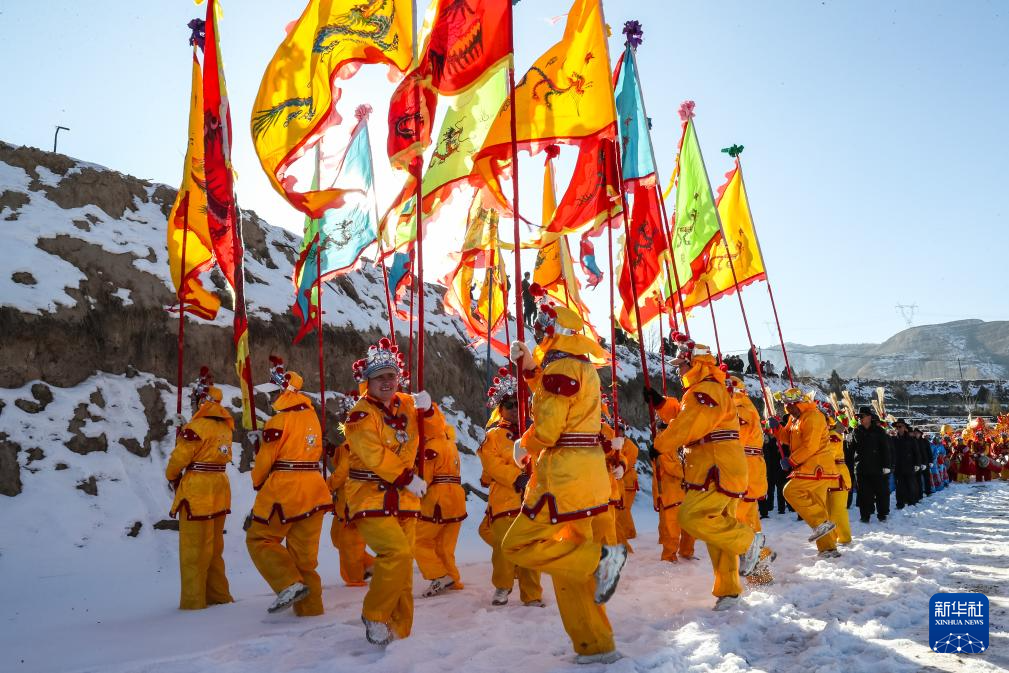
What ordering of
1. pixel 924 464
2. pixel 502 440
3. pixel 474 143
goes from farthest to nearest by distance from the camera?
1. pixel 924 464
2. pixel 474 143
3. pixel 502 440

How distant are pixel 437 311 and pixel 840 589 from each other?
53.9 ft

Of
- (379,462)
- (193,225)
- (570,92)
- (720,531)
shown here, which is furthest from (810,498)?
(193,225)

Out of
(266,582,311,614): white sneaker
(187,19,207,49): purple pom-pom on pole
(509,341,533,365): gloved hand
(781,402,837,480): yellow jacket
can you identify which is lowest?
(266,582,311,614): white sneaker

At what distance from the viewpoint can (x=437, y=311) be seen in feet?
69.7

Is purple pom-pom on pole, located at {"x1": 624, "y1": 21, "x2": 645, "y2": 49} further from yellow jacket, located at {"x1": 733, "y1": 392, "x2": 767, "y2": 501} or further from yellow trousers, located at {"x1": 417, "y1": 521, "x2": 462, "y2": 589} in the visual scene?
yellow trousers, located at {"x1": 417, "y1": 521, "x2": 462, "y2": 589}

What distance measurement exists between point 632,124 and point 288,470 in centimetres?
658

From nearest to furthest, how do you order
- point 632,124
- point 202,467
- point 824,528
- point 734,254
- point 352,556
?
point 202,467 → point 352,556 → point 824,528 → point 632,124 → point 734,254

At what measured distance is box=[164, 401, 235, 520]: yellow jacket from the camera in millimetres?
6438

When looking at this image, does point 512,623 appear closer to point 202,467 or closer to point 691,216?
point 202,467

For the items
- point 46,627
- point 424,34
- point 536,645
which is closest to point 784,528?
point 536,645

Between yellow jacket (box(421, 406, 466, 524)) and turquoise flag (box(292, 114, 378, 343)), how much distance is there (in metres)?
2.99

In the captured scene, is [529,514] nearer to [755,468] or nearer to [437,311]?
[755,468]

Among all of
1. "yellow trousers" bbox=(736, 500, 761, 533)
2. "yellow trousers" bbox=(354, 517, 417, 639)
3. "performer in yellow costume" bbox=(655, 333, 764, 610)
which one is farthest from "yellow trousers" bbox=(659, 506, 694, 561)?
"yellow trousers" bbox=(354, 517, 417, 639)

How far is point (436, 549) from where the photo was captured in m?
7.08
